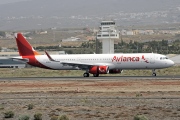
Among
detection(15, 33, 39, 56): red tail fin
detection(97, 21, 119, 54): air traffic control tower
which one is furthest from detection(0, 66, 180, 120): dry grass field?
detection(97, 21, 119, 54): air traffic control tower

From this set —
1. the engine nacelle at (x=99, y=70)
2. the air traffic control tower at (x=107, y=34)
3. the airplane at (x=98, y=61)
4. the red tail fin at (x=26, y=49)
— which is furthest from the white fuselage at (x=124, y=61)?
the air traffic control tower at (x=107, y=34)

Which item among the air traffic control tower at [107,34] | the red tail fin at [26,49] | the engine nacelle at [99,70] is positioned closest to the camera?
the engine nacelle at [99,70]

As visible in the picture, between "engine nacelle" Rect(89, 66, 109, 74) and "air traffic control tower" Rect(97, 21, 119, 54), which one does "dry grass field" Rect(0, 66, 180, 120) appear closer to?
"engine nacelle" Rect(89, 66, 109, 74)

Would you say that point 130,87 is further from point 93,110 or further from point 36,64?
point 36,64

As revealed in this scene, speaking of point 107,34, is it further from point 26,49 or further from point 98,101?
point 98,101

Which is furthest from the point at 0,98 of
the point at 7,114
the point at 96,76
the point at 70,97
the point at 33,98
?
the point at 96,76

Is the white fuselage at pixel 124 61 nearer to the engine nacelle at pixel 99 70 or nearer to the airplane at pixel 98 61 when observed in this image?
the airplane at pixel 98 61

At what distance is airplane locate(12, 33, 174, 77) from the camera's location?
70000 mm

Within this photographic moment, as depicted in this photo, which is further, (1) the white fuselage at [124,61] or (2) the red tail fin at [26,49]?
(2) the red tail fin at [26,49]

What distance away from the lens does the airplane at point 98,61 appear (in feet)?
230

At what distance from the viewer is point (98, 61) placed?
238 feet

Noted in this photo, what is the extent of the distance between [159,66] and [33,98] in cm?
3066

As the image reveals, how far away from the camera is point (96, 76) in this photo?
2805 inches

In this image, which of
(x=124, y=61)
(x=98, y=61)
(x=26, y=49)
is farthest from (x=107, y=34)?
(x=124, y=61)
